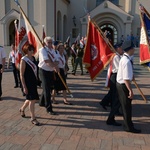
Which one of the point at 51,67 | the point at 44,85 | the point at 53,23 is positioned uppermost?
the point at 53,23

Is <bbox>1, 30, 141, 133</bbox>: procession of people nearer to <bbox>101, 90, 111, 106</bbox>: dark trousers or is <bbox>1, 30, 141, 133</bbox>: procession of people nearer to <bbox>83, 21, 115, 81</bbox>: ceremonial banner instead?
<bbox>101, 90, 111, 106</bbox>: dark trousers

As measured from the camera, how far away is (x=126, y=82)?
434cm

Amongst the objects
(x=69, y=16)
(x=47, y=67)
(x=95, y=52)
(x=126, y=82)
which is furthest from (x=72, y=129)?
(x=69, y=16)

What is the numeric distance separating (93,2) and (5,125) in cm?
2583

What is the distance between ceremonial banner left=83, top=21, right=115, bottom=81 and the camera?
238 inches

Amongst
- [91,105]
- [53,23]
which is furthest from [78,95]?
[53,23]

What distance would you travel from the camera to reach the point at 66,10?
27.7 meters

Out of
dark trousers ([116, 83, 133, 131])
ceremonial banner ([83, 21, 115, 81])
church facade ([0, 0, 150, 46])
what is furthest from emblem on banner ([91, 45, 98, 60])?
church facade ([0, 0, 150, 46])

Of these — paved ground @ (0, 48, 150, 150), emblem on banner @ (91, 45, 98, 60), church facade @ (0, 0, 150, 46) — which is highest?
church facade @ (0, 0, 150, 46)

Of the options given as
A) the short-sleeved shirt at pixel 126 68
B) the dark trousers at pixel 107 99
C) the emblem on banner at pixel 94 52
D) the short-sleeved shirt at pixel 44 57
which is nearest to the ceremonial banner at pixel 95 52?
the emblem on banner at pixel 94 52

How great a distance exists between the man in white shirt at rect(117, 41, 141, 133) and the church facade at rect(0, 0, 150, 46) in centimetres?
1794

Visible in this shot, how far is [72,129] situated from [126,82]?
1594 mm

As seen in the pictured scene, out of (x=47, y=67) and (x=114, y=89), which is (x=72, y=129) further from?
(x=47, y=67)

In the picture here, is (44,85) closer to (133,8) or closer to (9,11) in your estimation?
(9,11)
